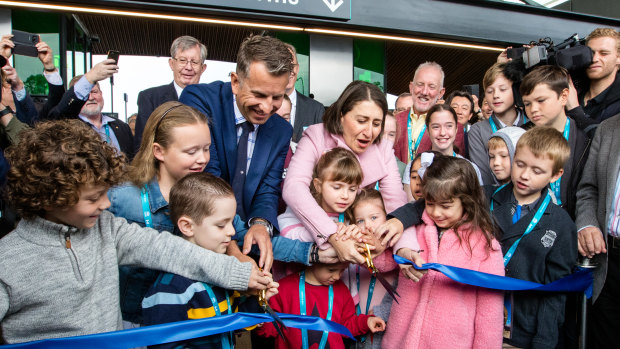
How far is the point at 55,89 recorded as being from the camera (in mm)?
3479

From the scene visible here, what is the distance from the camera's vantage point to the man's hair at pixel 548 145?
249cm

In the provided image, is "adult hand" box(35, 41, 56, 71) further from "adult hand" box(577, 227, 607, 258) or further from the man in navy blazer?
"adult hand" box(577, 227, 607, 258)

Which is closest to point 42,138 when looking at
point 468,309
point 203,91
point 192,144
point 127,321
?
point 192,144

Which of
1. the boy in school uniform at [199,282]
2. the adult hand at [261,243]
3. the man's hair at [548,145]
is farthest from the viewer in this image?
the man's hair at [548,145]

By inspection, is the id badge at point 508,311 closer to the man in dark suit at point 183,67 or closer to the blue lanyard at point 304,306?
the blue lanyard at point 304,306

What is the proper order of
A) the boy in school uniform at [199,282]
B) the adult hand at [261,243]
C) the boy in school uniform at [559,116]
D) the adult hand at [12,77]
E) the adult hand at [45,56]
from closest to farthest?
the boy in school uniform at [199,282] < the adult hand at [261,243] < the boy in school uniform at [559,116] < the adult hand at [12,77] < the adult hand at [45,56]

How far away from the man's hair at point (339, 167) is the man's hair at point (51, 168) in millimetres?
1177

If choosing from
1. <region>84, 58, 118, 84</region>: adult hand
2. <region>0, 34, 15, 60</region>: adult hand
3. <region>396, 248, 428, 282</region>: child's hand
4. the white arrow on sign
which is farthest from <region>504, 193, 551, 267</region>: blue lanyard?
the white arrow on sign

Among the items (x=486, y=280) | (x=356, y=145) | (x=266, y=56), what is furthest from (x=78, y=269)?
(x=486, y=280)

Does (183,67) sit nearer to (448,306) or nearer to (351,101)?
(351,101)

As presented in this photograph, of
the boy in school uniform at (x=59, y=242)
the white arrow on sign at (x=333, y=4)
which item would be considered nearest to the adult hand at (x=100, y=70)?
the boy in school uniform at (x=59, y=242)

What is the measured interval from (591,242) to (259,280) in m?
2.01

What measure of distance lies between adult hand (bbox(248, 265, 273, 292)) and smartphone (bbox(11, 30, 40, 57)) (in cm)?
300

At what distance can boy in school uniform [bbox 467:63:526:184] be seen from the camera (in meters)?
3.51
